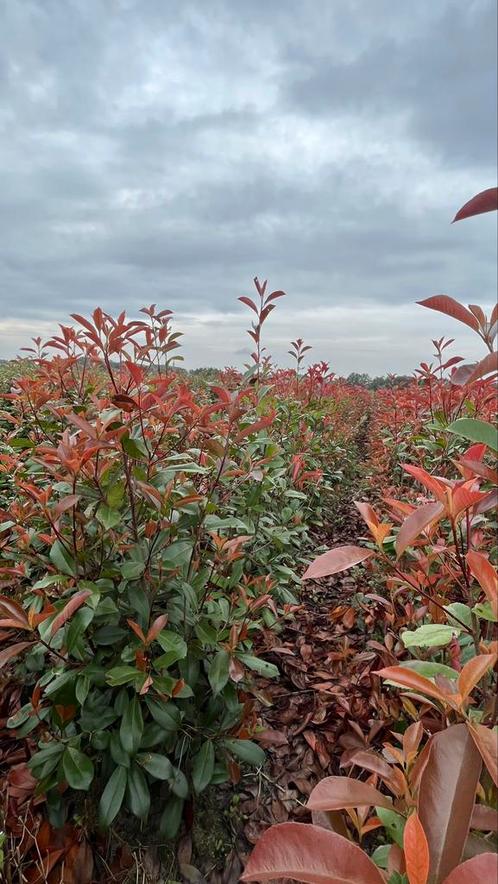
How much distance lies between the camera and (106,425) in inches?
57.6

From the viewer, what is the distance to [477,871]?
1.84 ft

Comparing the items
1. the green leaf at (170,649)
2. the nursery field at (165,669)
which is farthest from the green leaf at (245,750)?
the green leaf at (170,649)

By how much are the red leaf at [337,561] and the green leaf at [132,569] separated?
76 centimetres

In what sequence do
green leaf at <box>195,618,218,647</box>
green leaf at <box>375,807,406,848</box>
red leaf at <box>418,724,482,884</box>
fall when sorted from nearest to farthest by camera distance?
red leaf at <box>418,724,482,884</box> < green leaf at <box>375,807,406,848</box> < green leaf at <box>195,618,218,647</box>

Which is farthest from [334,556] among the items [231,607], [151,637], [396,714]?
[396,714]

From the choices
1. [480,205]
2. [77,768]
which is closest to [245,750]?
[77,768]

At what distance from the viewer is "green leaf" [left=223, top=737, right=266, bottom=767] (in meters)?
1.71

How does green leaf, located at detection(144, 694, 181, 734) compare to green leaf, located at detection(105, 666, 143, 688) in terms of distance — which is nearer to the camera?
green leaf, located at detection(105, 666, 143, 688)

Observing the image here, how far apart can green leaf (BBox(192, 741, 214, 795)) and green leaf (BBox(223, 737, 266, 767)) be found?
0.07 metres

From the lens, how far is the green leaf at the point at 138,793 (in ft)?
5.03

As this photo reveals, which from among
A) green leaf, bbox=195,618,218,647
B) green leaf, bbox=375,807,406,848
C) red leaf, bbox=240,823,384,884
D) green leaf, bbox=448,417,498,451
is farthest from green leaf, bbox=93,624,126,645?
green leaf, bbox=448,417,498,451

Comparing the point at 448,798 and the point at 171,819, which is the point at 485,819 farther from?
the point at 171,819

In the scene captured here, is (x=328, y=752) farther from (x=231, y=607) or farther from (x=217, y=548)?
(x=217, y=548)

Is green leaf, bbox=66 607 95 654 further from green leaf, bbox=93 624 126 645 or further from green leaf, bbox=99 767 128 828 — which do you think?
green leaf, bbox=99 767 128 828
